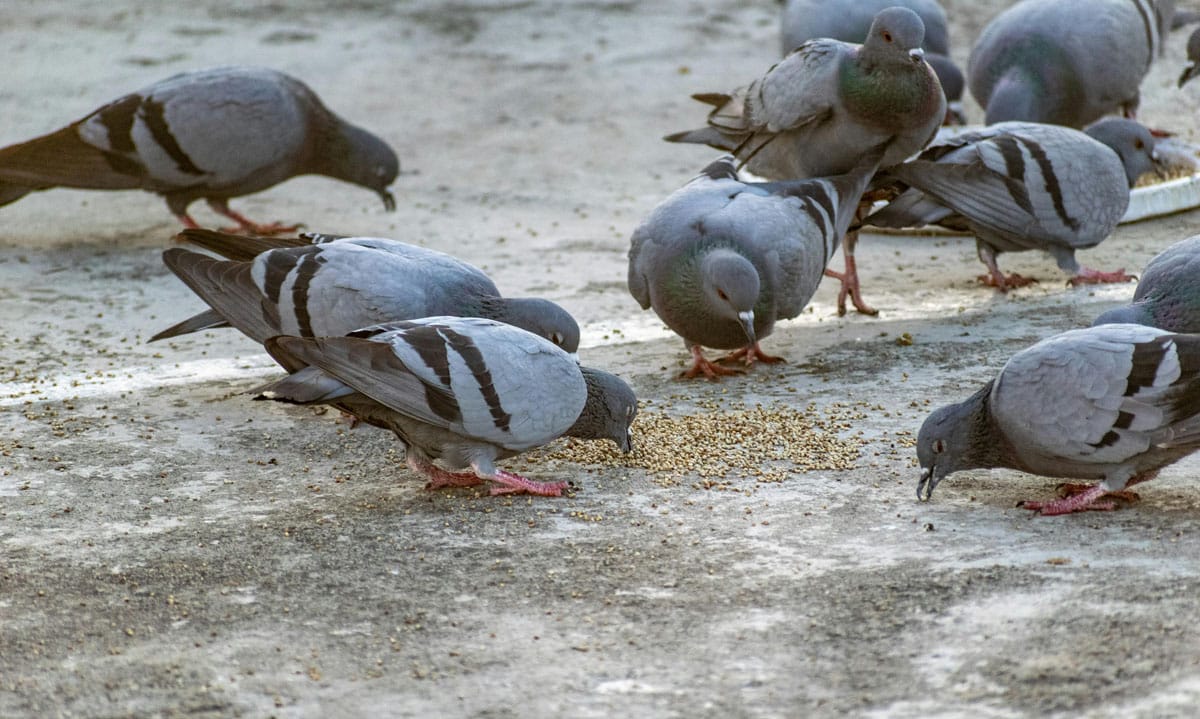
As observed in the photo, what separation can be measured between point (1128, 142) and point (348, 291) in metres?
4.09

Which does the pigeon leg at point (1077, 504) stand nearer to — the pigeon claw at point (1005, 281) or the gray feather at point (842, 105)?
the gray feather at point (842, 105)

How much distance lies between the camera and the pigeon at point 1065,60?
27.1ft

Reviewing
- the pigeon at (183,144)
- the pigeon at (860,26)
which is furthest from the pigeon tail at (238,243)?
the pigeon at (860,26)

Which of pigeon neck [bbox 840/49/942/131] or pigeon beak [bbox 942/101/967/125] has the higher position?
pigeon neck [bbox 840/49/942/131]

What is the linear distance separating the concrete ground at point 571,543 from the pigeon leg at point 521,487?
0.24 feet

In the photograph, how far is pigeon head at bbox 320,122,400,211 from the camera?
823 cm

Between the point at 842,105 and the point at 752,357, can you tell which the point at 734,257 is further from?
the point at 842,105

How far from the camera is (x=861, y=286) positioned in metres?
7.16

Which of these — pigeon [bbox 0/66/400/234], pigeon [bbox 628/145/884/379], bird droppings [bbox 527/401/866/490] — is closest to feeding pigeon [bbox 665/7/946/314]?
pigeon [bbox 628/145/884/379]

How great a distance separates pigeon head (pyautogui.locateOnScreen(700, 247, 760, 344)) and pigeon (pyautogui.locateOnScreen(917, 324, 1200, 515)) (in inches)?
50.3

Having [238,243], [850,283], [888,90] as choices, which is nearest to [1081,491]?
[888,90]

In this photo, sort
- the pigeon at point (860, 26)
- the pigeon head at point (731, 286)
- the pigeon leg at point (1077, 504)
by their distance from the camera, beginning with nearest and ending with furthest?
the pigeon leg at point (1077, 504) → the pigeon head at point (731, 286) → the pigeon at point (860, 26)

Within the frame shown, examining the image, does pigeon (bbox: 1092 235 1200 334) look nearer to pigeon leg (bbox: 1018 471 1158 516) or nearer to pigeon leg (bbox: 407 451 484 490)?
pigeon leg (bbox: 1018 471 1158 516)

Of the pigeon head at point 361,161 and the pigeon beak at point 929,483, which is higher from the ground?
the pigeon beak at point 929,483
